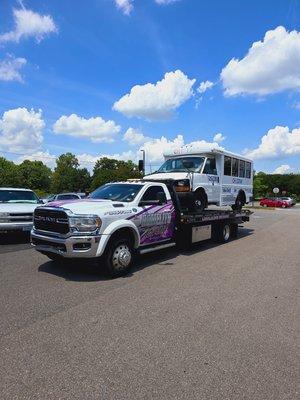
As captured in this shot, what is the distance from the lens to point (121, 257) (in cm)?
752

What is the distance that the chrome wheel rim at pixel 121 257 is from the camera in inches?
293

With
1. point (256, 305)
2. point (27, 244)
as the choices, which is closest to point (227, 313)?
point (256, 305)

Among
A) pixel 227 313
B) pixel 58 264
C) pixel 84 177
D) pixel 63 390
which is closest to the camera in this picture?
pixel 63 390

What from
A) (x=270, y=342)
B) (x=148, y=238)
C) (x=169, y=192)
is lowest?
(x=270, y=342)

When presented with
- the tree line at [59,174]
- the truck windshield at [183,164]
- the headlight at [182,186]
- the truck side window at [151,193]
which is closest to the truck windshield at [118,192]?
the truck side window at [151,193]

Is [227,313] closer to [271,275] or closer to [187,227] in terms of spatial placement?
[271,275]

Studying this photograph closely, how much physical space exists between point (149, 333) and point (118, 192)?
4.71 metres

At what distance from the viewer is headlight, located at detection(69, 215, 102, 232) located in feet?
23.4

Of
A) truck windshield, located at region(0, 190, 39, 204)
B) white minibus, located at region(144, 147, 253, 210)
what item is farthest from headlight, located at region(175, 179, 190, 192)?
truck windshield, located at region(0, 190, 39, 204)

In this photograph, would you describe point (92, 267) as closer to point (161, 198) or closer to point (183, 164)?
point (161, 198)

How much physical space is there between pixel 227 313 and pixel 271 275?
283 cm

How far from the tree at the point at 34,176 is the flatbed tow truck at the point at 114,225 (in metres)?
113

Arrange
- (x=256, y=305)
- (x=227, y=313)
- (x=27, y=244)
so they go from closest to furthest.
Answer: (x=227, y=313)
(x=256, y=305)
(x=27, y=244)

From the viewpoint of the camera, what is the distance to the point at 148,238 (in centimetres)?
852
